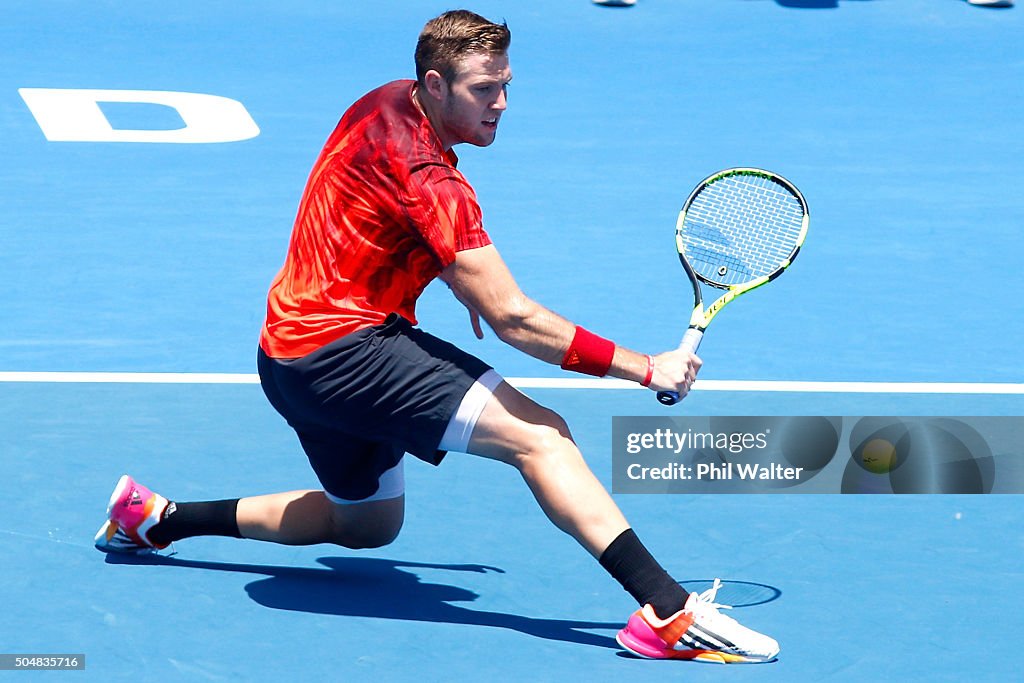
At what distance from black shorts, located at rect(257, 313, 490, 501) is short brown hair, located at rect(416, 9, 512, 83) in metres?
0.73

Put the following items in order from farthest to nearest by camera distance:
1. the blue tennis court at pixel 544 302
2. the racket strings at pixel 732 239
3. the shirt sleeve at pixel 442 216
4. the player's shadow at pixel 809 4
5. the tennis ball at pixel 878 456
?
the player's shadow at pixel 809 4
the tennis ball at pixel 878 456
the racket strings at pixel 732 239
the blue tennis court at pixel 544 302
the shirt sleeve at pixel 442 216

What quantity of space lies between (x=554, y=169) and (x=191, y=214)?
2.25 m

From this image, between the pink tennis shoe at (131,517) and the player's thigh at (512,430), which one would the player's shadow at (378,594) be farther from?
the player's thigh at (512,430)

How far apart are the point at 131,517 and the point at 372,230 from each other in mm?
1327

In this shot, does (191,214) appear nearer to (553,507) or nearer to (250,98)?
(250,98)

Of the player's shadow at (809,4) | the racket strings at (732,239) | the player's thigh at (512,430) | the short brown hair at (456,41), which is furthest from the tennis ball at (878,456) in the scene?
the player's shadow at (809,4)

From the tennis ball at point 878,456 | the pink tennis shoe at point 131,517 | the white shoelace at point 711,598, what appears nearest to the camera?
the white shoelace at point 711,598

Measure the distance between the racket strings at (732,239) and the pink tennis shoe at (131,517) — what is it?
1.94 meters

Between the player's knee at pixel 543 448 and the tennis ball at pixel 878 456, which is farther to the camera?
the tennis ball at pixel 878 456

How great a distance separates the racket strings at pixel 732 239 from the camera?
5.76m

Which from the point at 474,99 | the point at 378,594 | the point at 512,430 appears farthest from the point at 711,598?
the point at 474,99

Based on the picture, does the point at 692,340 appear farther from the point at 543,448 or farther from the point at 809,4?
the point at 809,4

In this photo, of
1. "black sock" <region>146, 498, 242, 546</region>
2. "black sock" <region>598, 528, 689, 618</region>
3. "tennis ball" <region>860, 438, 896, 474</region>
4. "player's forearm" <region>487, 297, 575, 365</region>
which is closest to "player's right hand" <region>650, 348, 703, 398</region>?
"player's forearm" <region>487, 297, 575, 365</region>

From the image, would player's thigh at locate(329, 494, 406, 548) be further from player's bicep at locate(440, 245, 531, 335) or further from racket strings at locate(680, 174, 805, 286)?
racket strings at locate(680, 174, 805, 286)
